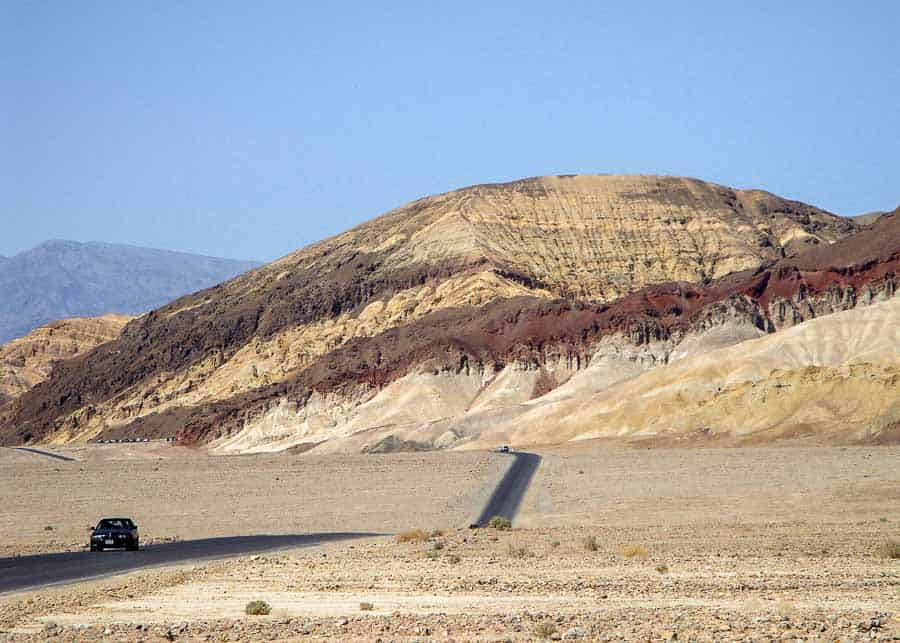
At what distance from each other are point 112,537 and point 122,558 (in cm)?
296

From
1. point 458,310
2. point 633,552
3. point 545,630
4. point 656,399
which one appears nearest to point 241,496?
point 633,552

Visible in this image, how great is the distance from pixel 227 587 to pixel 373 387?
108 metres

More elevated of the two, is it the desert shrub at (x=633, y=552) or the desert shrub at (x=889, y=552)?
the desert shrub at (x=633, y=552)

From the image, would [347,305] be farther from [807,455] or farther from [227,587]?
[227,587]

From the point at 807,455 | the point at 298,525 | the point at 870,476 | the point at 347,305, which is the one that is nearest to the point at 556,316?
the point at 347,305

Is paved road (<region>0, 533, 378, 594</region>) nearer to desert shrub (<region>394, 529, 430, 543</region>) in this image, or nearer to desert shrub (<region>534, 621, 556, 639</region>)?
desert shrub (<region>394, 529, 430, 543</region>)

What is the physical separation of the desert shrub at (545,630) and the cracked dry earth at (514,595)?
0.04 m

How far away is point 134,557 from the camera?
1243 inches

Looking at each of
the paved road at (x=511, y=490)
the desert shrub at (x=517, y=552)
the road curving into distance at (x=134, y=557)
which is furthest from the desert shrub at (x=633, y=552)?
the paved road at (x=511, y=490)

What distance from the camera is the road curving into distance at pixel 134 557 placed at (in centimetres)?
2602

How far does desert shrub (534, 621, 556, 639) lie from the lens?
15891 mm

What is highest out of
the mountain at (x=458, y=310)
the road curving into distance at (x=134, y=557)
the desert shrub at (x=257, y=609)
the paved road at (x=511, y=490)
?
the mountain at (x=458, y=310)

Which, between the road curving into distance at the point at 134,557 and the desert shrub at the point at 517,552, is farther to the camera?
the desert shrub at the point at 517,552

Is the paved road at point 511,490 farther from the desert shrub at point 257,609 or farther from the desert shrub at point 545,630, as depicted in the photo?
the desert shrub at point 545,630
